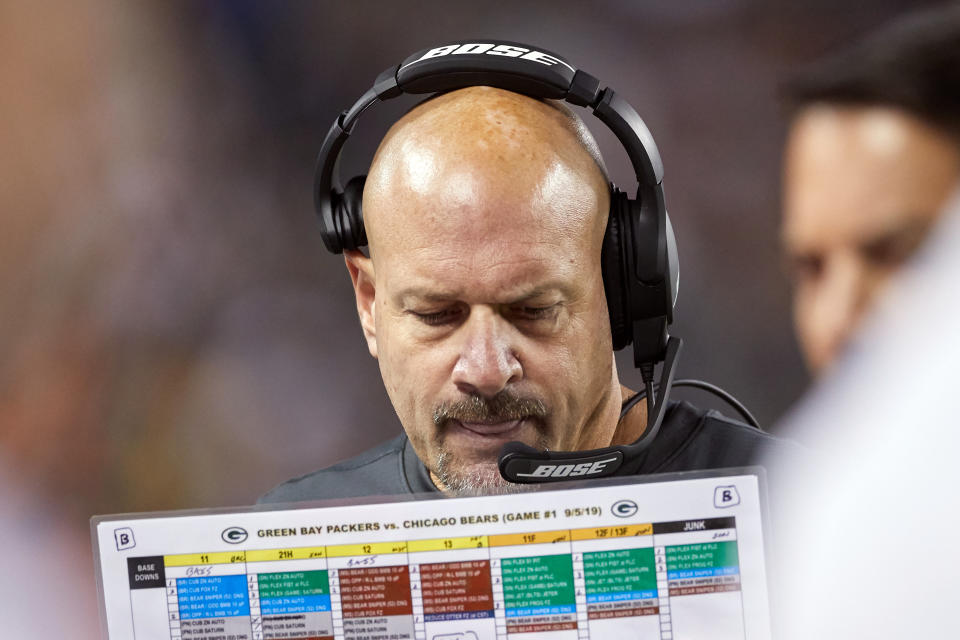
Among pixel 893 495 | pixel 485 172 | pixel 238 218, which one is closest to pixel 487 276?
pixel 485 172

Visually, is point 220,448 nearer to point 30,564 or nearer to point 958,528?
point 30,564

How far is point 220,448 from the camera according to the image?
1.78 metres

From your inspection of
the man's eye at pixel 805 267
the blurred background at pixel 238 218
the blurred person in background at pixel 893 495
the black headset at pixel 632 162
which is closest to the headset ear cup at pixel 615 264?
the black headset at pixel 632 162

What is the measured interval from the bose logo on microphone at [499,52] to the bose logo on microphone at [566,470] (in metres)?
0.49

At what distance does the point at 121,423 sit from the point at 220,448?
193 millimetres

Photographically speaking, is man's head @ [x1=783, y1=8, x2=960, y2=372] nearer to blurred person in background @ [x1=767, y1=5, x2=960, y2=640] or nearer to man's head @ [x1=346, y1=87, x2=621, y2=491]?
blurred person in background @ [x1=767, y1=5, x2=960, y2=640]

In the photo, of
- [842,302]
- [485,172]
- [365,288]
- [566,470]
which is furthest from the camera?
[842,302]

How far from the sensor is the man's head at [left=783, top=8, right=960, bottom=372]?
1.35m

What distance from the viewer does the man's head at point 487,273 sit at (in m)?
1.12

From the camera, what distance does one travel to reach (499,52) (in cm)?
117

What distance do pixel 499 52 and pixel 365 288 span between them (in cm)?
39

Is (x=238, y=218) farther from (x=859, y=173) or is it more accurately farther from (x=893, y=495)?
(x=893, y=495)

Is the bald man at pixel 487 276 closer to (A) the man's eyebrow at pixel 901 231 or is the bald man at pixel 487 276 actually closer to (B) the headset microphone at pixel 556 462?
(B) the headset microphone at pixel 556 462

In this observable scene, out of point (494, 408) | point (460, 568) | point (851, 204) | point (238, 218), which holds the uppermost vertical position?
point (238, 218)
